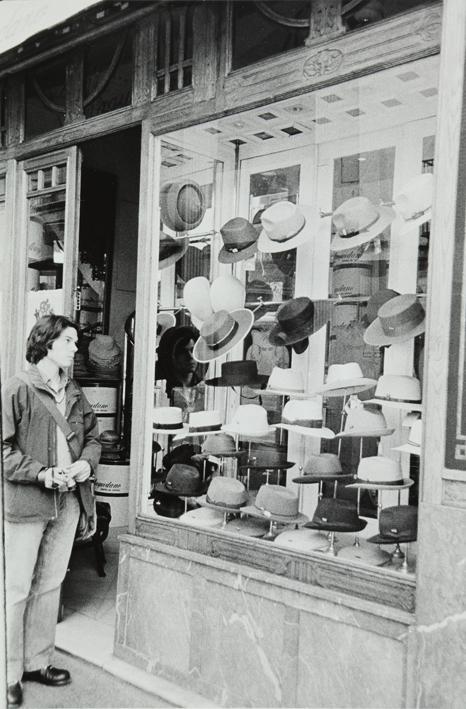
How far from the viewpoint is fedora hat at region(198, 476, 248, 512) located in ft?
11.9

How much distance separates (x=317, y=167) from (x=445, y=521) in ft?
7.38

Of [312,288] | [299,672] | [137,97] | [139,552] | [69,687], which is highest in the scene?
[137,97]

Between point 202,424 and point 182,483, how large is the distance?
0.39 metres

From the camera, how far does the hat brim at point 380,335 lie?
316 centimetres

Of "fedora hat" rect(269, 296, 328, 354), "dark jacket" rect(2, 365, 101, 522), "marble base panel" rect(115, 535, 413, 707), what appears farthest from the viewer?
"fedora hat" rect(269, 296, 328, 354)

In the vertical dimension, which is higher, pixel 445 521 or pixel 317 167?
pixel 317 167

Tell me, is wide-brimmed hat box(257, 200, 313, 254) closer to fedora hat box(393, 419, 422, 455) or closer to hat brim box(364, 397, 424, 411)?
hat brim box(364, 397, 424, 411)

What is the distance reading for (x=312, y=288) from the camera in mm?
3891

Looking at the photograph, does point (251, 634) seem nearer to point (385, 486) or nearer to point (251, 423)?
point (385, 486)

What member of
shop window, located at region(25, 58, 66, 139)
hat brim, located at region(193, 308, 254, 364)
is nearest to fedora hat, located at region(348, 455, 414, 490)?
hat brim, located at region(193, 308, 254, 364)

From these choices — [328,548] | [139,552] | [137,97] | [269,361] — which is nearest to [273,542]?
[328,548]

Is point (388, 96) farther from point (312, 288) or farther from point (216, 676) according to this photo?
point (216, 676)

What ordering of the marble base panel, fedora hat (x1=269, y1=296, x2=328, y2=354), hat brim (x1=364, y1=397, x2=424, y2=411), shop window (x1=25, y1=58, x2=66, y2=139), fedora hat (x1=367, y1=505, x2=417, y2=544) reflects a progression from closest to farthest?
the marble base panel < fedora hat (x1=367, y1=505, x2=417, y2=544) < hat brim (x1=364, y1=397, x2=424, y2=411) < fedora hat (x1=269, y1=296, x2=328, y2=354) < shop window (x1=25, y1=58, x2=66, y2=139)

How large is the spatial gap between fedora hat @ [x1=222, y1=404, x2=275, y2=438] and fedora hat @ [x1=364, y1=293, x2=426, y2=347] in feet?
2.69
